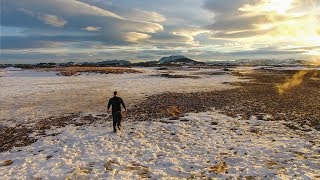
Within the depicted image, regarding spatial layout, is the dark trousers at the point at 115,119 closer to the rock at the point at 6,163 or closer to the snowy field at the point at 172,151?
the snowy field at the point at 172,151

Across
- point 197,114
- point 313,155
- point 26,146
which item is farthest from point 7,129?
point 313,155

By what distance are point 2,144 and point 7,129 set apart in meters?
3.30

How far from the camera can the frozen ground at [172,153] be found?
11.6 metres

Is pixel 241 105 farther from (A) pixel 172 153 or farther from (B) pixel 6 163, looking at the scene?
(B) pixel 6 163

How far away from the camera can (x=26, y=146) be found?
15.0 m

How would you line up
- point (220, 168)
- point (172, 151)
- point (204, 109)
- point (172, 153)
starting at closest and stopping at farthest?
point (220, 168), point (172, 153), point (172, 151), point (204, 109)

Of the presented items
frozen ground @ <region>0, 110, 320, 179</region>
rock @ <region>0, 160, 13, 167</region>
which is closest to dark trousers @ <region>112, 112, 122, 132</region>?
frozen ground @ <region>0, 110, 320, 179</region>

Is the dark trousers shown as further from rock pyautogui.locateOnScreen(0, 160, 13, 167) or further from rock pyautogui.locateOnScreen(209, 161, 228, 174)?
rock pyautogui.locateOnScreen(209, 161, 228, 174)

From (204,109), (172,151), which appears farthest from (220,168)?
(204,109)

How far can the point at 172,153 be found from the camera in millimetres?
13711

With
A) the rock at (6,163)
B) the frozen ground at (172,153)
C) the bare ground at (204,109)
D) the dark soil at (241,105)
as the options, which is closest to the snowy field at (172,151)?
the frozen ground at (172,153)

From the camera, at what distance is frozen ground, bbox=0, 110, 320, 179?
11.6m

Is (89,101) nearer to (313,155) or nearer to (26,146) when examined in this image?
(26,146)

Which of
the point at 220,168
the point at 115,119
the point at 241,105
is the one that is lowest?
the point at 220,168
